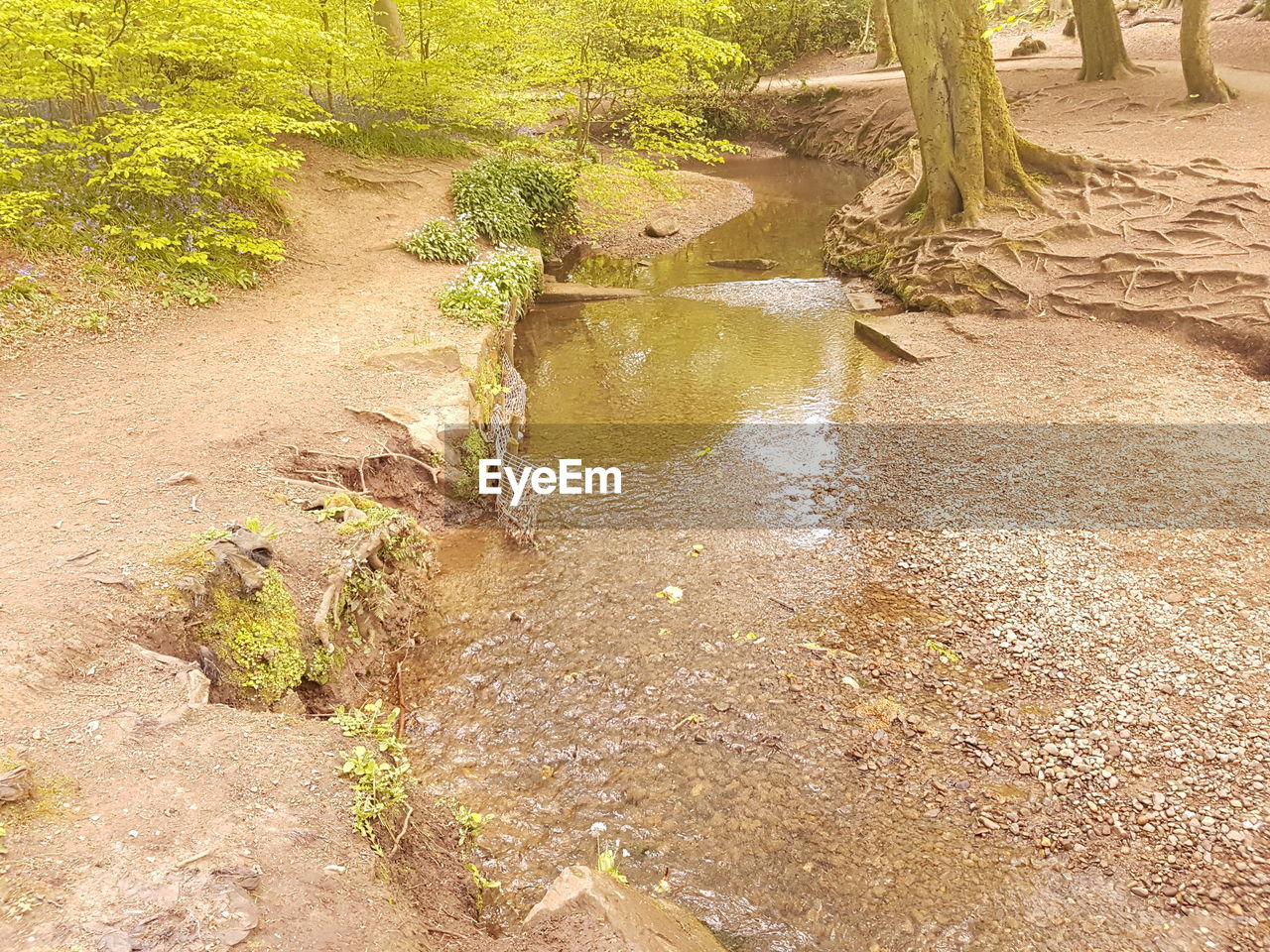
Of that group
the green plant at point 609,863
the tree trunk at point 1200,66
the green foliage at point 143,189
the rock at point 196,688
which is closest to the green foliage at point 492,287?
the green foliage at point 143,189

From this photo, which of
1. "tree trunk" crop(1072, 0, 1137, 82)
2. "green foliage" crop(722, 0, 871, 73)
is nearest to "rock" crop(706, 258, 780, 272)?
"tree trunk" crop(1072, 0, 1137, 82)

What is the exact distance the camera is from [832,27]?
33406 mm

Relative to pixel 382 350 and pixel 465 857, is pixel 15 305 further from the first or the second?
pixel 465 857

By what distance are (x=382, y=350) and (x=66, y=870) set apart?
6.39m

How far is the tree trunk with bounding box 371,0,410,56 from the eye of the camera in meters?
15.3

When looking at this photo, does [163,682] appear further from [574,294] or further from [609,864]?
[574,294]

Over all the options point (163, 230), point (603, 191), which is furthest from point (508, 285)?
point (603, 191)

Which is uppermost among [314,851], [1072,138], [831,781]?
[1072,138]

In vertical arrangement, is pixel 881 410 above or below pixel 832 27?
below

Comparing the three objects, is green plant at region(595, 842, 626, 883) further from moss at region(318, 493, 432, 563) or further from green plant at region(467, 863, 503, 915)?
moss at region(318, 493, 432, 563)

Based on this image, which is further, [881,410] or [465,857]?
[881,410]

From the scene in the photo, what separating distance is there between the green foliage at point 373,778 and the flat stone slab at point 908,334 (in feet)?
28.0

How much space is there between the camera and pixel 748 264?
51.2 feet

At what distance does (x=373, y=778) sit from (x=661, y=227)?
16.7 metres
